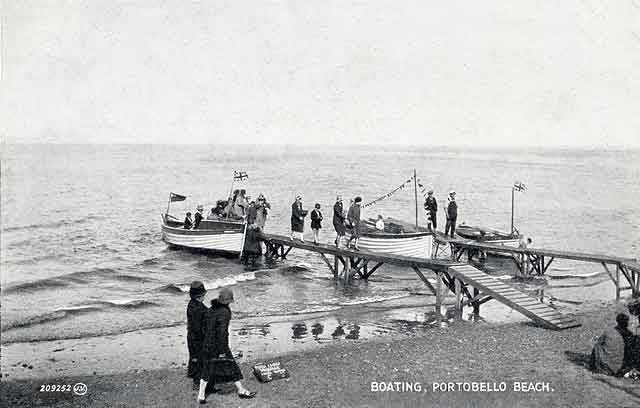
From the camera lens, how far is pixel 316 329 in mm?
14969

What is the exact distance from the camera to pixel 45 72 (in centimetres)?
1470

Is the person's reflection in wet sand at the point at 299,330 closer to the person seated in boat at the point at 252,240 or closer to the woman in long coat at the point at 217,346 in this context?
the woman in long coat at the point at 217,346

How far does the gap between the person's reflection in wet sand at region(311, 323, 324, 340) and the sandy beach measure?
1.27 meters

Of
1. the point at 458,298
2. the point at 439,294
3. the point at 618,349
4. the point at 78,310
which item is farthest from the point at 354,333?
the point at 78,310

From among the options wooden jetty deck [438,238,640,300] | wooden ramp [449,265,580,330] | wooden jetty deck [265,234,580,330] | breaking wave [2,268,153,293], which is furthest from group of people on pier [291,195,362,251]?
breaking wave [2,268,153,293]

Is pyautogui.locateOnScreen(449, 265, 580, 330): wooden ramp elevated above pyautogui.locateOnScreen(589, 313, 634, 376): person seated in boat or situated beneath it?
situated beneath

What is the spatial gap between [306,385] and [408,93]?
134 feet

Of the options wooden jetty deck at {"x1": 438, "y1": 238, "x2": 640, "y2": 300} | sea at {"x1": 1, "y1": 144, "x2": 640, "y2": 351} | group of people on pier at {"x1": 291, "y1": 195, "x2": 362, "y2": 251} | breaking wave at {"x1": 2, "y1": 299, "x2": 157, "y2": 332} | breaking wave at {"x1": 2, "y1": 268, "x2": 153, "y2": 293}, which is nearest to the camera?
breaking wave at {"x1": 2, "y1": 299, "x2": 157, "y2": 332}

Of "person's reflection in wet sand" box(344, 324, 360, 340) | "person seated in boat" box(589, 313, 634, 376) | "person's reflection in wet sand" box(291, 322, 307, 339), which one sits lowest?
"person's reflection in wet sand" box(291, 322, 307, 339)

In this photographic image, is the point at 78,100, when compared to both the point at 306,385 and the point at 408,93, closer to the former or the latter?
the point at 306,385

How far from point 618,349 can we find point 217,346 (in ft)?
23.1

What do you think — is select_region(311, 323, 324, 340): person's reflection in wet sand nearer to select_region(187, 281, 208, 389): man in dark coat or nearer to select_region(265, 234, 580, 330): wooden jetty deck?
select_region(265, 234, 580, 330): wooden jetty deck

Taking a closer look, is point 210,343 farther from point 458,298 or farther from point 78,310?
point 78,310

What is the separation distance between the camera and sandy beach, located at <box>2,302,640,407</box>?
28.8 ft
